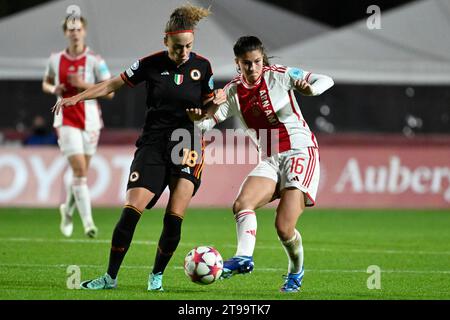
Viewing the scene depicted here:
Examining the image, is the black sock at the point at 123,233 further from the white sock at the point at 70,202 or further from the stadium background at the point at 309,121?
the white sock at the point at 70,202

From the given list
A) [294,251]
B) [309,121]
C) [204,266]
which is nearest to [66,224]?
[294,251]

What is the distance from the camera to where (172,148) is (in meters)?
7.79

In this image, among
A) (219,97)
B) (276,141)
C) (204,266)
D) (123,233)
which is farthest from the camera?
(276,141)

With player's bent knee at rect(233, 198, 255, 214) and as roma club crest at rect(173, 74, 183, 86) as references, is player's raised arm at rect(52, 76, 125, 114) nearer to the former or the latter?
as roma club crest at rect(173, 74, 183, 86)

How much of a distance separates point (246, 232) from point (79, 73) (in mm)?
5217

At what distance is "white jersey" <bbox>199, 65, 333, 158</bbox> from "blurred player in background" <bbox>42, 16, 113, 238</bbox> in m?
4.41

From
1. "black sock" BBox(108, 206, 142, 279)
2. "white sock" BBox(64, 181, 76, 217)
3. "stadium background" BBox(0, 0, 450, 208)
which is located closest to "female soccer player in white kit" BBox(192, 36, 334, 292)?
"black sock" BBox(108, 206, 142, 279)

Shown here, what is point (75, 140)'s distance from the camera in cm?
1241

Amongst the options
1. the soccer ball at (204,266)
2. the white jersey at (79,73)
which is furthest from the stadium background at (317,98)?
the soccer ball at (204,266)

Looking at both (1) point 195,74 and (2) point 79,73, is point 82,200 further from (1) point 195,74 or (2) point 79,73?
(1) point 195,74

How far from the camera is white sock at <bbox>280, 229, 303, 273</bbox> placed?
7953 millimetres

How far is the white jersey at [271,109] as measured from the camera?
26.3 ft
